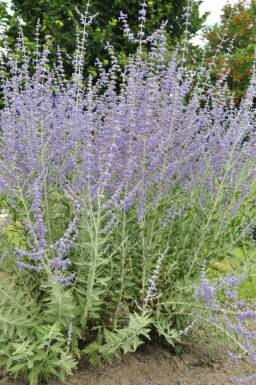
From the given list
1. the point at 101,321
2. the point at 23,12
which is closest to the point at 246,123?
the point at 101,321

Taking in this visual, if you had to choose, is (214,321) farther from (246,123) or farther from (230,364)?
(246,123)

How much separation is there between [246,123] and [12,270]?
2154 mm

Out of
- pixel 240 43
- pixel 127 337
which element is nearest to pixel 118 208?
pixel 127 337

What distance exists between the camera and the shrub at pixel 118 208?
134 inches

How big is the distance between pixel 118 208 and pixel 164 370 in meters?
1.49

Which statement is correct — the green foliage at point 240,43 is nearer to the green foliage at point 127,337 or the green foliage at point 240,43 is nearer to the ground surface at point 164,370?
the ground surface at point 164,370

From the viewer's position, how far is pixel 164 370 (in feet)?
12.9

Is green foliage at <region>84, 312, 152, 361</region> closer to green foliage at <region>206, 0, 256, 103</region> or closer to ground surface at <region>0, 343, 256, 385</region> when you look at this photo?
ground surface at <region>0, 343, 256, 385</region>

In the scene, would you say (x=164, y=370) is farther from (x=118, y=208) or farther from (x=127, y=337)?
(x=118, y=208)

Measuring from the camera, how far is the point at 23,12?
10.6 m

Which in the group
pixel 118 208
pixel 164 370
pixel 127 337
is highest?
pixel 118 208

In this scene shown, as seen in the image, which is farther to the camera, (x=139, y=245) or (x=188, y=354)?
(x=188, y=354)

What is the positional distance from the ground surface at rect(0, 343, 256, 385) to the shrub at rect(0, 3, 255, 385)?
0.48 feet

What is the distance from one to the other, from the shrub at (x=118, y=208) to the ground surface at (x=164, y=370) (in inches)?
5.7
